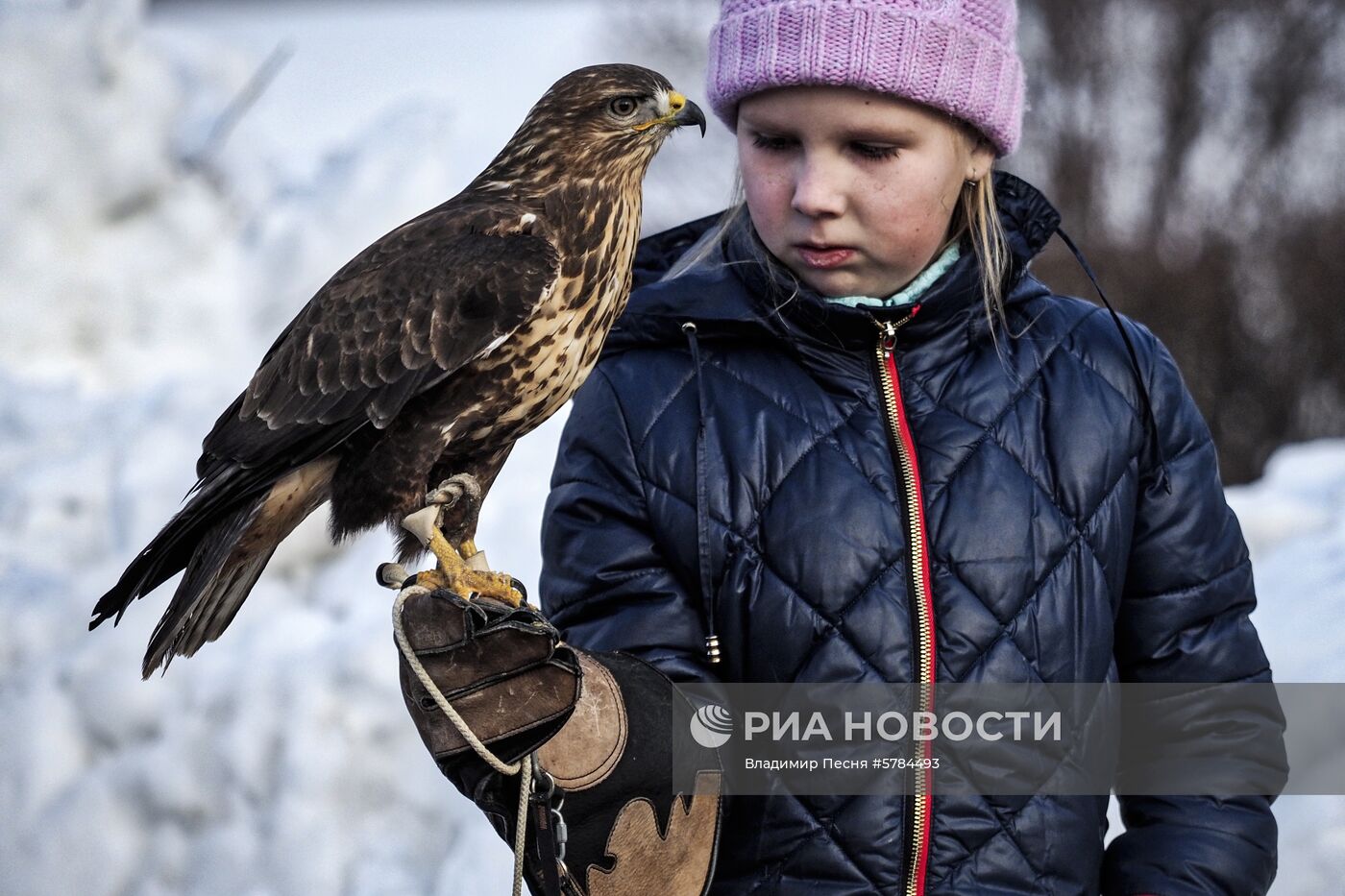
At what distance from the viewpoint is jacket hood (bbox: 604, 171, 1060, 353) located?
2486 millimetres

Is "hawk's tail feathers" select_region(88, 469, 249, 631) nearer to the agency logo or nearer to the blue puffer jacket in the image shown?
the blue puffer jacket

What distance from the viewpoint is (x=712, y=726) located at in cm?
238

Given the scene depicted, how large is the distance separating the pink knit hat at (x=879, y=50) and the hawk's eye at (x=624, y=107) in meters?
0.18

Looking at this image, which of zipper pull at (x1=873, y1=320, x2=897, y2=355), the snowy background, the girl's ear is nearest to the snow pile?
the snowy background

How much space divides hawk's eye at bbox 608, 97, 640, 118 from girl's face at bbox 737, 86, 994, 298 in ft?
0.83

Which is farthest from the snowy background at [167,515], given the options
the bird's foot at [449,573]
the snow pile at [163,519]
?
the bird's foot at [449,573]

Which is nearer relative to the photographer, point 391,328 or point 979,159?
point 391,328

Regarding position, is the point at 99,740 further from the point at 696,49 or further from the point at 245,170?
the point at 696,49

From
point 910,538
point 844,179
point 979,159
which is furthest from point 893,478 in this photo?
point 979,159

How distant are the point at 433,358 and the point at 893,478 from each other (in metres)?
0.77

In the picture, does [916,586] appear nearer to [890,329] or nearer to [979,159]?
[890,329]

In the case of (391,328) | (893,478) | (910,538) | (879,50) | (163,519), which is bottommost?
(910,538)

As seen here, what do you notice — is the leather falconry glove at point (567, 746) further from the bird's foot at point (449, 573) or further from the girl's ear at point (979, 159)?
the girl's ear at point (979, 159)

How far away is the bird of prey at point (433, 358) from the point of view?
232 centimetres
